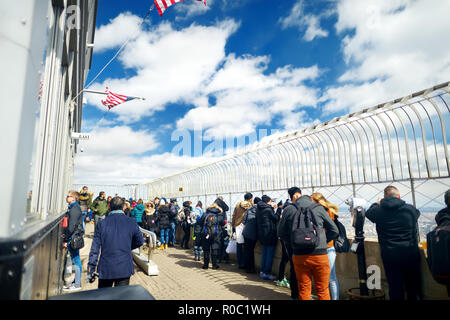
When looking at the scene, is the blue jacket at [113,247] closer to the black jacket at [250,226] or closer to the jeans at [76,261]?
the jeans at [76,261]

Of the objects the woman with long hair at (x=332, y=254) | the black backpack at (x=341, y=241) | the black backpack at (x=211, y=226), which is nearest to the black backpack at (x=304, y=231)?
the woman with long hair at (x=332, y=254)

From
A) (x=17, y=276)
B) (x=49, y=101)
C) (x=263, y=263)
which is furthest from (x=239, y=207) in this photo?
(x=17, y=276)

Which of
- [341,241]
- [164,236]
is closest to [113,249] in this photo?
[341,241]

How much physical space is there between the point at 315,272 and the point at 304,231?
1.90 ft

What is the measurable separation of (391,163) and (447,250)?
1.79m

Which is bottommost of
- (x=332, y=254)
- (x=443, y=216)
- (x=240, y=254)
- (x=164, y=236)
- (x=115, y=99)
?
(x=240, y=254)

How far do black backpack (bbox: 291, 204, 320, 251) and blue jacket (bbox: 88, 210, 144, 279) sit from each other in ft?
7.21

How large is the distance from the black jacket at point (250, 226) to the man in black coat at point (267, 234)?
34cm

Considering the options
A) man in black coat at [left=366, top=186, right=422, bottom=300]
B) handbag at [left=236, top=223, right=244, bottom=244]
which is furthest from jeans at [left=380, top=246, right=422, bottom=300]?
handbag at [left=236, top=223, right=244, bottom=244]

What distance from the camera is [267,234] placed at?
6.29 m

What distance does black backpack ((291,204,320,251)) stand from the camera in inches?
143

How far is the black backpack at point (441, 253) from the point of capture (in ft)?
9.93

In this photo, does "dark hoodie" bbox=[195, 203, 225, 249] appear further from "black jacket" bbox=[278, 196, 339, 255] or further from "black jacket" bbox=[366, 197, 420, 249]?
"black jacket" bbox=[366, 197, 420, 249]

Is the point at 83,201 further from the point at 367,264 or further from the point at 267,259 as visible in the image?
the point at 367,264
